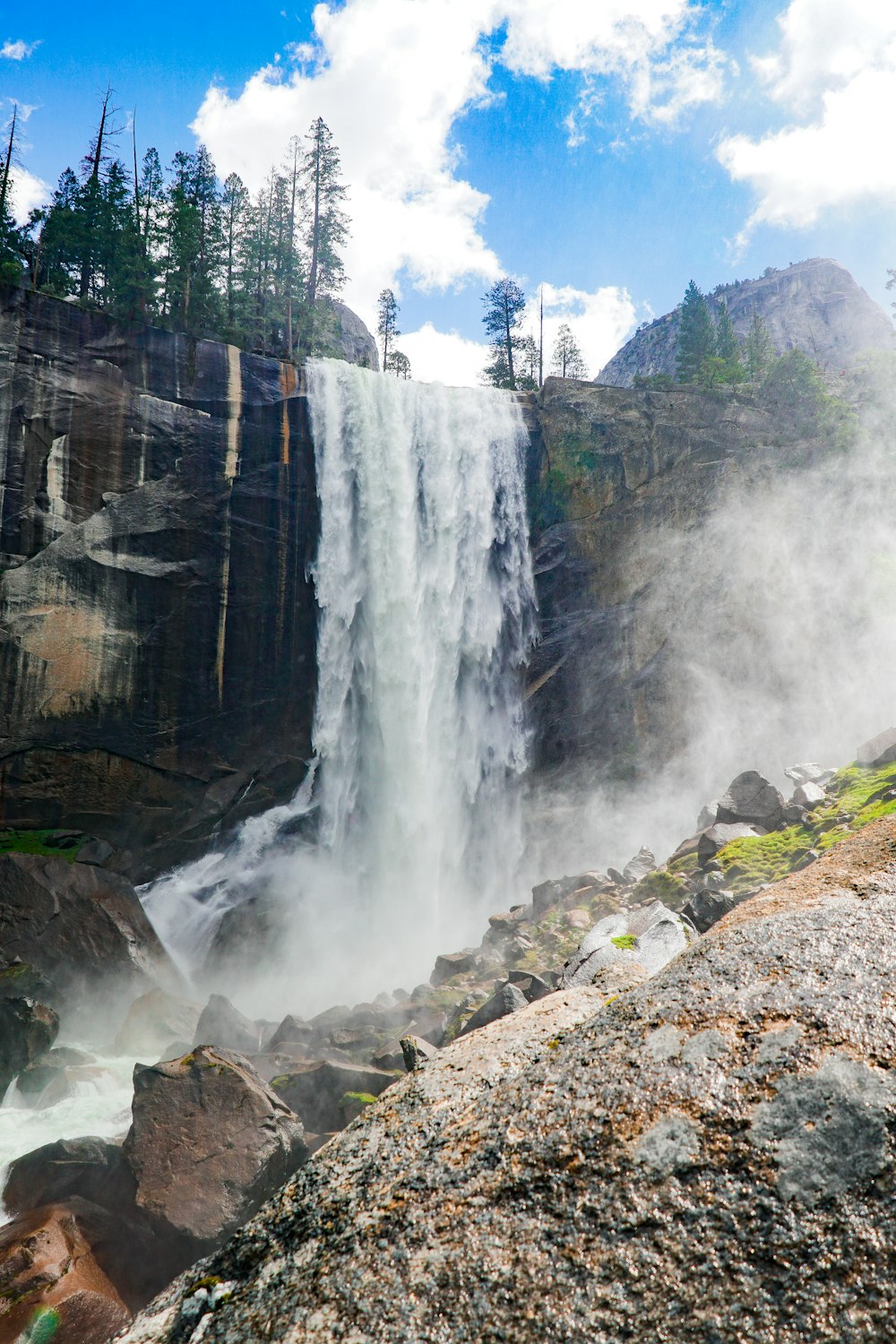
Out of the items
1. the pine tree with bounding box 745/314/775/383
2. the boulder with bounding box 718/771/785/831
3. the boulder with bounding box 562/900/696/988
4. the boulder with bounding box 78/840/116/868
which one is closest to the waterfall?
the boulder with bounding box 78/840/116/868

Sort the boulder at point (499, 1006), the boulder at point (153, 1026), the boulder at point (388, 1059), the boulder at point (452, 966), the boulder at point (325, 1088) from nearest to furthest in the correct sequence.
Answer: the boulder at point (499, 1006)
the boulder at point (325, 1088)
the boulder at point (388, 1059)
the boulder at point (153, 1026)
the boulder at point (452, 966)

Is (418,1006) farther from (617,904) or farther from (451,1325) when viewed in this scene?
(451,1325)

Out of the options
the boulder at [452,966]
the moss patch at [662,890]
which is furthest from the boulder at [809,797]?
the boulder at [452,966]

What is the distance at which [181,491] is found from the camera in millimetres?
23984

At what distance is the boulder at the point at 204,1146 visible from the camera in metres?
8.95

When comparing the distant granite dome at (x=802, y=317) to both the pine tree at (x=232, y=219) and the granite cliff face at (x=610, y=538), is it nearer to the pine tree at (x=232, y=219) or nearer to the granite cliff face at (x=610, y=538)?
the pine tree at (x=232, y=219)

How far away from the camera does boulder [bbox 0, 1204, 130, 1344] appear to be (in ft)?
25.2

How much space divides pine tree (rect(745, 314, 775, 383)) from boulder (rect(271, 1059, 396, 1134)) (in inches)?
1397

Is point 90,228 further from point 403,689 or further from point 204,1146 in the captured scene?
point 204,1146

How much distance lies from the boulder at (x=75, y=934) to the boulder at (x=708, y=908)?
14.9 m

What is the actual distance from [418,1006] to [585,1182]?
13407 mm

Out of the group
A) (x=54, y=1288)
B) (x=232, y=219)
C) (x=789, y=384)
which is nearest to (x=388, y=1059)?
(x=54, y=1288)

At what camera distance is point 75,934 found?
18469 mm

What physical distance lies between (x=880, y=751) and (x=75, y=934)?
19103 millimetres
